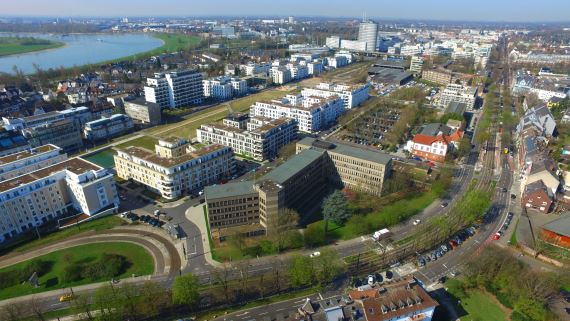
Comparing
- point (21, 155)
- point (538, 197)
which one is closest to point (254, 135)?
point (21, 155)

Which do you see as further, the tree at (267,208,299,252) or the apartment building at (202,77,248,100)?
the apartment building at (202,77,248,100)

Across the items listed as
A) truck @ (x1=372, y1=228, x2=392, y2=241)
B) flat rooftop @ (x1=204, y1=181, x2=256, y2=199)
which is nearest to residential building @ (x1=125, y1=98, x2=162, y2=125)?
flat rooftop @ (x1=204, y1=181, x2=256, y2=199)

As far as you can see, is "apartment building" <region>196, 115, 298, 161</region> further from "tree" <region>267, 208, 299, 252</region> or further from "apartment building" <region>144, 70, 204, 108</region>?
"apartment building" <region>144, 70, 204, 108</region>

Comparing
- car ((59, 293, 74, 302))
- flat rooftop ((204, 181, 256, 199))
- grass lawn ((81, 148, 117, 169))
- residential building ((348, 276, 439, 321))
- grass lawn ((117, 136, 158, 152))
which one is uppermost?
flat rooftop ((204, 181, 256, 199))

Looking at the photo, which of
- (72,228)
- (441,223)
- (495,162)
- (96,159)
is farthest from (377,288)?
(96,159)

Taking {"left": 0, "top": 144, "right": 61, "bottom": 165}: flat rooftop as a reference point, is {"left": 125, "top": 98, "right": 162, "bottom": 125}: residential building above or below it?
below

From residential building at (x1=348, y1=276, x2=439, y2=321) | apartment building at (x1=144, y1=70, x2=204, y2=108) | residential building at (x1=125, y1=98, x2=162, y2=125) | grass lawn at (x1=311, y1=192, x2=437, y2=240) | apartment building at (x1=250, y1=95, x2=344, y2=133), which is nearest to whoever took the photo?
residential building at (x1=348, y1=276, x2=439, y2=321)

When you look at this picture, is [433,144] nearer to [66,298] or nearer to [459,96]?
[459,96]
